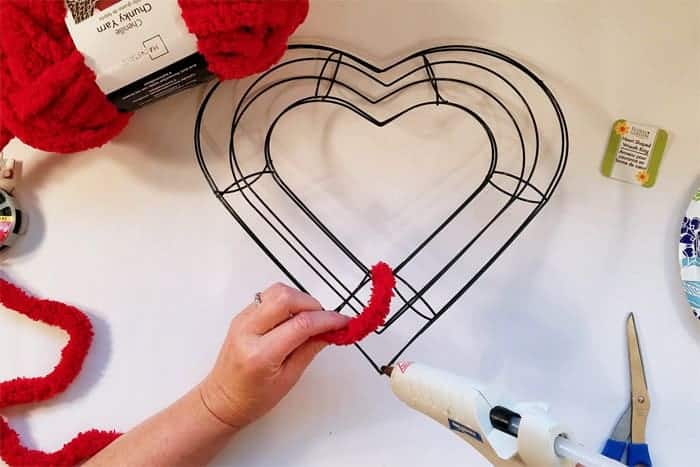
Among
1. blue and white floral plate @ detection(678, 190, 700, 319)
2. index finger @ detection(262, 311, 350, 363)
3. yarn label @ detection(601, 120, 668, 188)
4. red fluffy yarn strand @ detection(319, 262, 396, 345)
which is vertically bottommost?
index finger @ detection(262, 311, 350, 363)

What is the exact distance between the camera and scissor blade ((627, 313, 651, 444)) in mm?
849

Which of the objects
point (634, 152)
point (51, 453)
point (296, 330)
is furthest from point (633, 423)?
point (51, 453)

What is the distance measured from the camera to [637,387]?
0.86m

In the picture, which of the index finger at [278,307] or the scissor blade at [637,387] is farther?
the scissor blade at [637,387]

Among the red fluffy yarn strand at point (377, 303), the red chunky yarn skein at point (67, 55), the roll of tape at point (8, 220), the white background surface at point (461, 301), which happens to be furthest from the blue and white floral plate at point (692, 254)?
A: the roll of tape at point (8, 220)

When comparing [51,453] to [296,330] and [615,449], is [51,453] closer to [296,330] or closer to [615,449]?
[296,330]

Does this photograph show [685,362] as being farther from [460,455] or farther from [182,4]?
[182,4]

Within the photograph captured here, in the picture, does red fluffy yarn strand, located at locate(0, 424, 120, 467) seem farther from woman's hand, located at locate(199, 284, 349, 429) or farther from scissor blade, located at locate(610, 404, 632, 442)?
scissor blade, located at locate(610, 404, 632, 442)

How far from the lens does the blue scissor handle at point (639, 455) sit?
83cm

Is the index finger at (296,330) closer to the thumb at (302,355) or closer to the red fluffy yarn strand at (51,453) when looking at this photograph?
the thumb at (302,355)

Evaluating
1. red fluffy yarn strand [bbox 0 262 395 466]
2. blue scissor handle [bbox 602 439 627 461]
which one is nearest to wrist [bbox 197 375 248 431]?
red fluffy yarn strand [bbox 0 262 395 466]

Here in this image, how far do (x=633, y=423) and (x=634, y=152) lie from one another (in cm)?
34

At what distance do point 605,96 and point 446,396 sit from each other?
46 cm

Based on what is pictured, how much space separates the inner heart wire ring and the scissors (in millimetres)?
216
